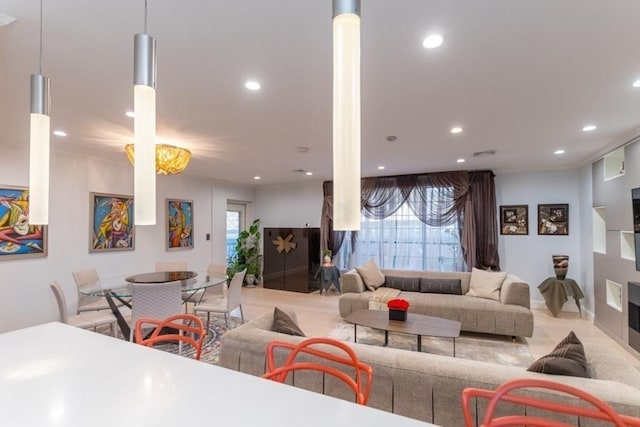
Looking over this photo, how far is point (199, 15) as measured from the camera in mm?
1470

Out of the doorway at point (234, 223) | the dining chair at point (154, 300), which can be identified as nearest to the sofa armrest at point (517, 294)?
the dining chair at point (154, 300)

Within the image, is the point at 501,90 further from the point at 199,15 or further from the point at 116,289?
the point at 116,289

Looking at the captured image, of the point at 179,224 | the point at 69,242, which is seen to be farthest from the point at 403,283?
the point at 69,242

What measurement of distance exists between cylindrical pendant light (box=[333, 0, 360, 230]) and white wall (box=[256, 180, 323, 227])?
21.0 feet

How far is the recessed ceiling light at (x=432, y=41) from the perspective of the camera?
5.41 feet

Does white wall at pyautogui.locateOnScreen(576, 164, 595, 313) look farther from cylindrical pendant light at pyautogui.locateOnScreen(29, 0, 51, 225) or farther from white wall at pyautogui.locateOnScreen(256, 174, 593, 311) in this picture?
cylindrical pendant light at pyautogui.locateOnScreen(29, 0, 51, 225)

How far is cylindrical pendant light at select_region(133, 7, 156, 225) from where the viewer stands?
82 cm

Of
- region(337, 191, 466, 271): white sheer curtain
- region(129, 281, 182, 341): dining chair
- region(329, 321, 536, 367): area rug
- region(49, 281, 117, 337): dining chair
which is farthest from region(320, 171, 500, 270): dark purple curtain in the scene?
region(49, 281, 117, 337): dining chair

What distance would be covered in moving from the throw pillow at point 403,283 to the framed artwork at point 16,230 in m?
5.06

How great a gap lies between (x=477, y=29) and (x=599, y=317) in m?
4.80

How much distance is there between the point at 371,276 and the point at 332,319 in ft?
3.17

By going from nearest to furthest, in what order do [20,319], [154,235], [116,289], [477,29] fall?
[477,29]
[116,289]
[20,319]
[154,235]

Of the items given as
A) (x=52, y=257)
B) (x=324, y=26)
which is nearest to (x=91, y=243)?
(x=52, y=257)

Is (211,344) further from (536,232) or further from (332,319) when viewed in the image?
(536,232)
